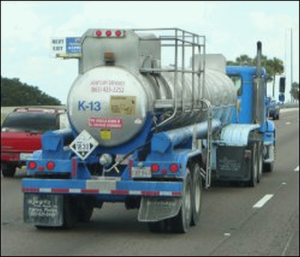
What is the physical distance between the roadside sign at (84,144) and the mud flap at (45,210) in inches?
27.3

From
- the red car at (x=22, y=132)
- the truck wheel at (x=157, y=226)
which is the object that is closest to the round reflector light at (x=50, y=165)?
the truck wheel at (x=157, y=226)

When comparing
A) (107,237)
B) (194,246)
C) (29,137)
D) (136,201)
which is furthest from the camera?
(29,137)

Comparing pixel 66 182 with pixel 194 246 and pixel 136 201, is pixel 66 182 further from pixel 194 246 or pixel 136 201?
pixel 194 246

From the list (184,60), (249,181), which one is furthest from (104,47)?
(249,181)

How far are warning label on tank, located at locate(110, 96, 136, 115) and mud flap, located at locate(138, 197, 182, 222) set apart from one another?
1.28 metres

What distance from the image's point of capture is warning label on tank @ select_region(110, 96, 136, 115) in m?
10.2

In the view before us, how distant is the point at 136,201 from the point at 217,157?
18.1 ft

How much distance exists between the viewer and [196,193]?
1126cm

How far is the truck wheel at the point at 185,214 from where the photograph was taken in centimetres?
1020

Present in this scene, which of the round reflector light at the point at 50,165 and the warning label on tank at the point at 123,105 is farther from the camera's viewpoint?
the round reflector light at the point at 50,165

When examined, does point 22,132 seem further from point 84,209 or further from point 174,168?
point 174,168

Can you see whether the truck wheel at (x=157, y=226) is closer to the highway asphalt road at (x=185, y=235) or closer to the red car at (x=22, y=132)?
the highway asphalt road at (x=185, y=235)

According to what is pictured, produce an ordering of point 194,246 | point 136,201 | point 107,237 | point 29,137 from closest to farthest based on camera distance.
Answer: point 194,246 < point 107,237 < point 136,201 < point 29,137

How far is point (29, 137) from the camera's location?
607 inches
